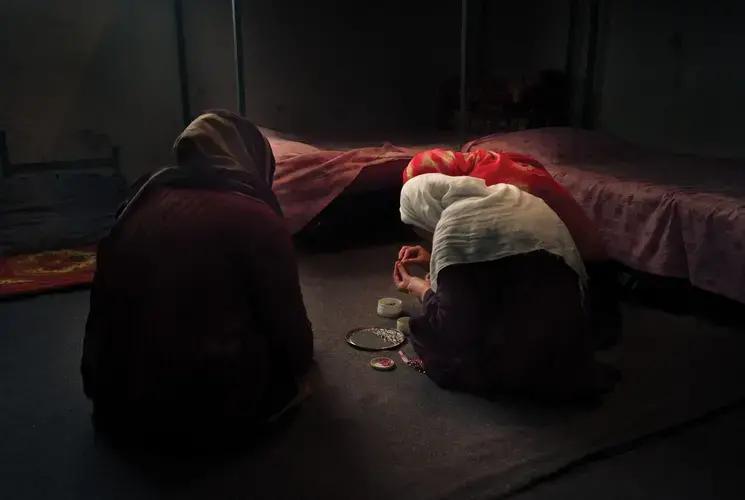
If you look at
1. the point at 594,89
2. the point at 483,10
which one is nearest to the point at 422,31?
the point at 483,10

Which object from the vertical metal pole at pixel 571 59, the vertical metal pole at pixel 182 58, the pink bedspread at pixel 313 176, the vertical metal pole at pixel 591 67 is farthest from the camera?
the vertical metal pole at pixel 571 59

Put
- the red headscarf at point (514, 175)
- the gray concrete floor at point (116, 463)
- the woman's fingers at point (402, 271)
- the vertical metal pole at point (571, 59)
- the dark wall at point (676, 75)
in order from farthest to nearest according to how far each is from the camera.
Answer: the vertical metal pole at point (571, 59) < the dark wall at point (676, 75) < the woman's fingers at point (402, 271) < the red headscarf at point (514, 175) < the gray concrete floor at point (116, 463)

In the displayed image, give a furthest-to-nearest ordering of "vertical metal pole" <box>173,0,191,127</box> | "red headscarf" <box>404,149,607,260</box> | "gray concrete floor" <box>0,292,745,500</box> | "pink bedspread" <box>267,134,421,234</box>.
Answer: "vertical metal pole" <box>173,0,191,127</box>
"pink bedspread" <box>267,134,421,234</box>
"red headscarf" <box>404,149,607,260</box>
"gray concrete floor" <box>0,292,745,500</box>

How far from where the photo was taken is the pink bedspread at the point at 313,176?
282cm

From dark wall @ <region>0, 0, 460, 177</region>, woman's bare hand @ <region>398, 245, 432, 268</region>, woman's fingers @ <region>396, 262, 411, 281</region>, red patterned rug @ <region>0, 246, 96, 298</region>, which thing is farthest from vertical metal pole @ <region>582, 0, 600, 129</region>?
red patterned rug @ <region>0, 246, 96, 298</region>

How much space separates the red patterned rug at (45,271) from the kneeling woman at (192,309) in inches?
43.3

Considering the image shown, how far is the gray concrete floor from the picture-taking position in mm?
1315

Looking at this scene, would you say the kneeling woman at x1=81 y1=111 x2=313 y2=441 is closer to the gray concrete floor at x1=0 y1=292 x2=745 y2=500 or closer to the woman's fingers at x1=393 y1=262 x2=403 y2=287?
the gray concrete floor at x1=0 y1=292 x2=745 y2=500

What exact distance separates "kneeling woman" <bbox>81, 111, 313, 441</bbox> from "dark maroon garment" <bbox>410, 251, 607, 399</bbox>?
15.6 inches

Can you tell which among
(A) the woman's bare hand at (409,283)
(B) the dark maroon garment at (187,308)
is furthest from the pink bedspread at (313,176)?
(B) the dark maroon garment at (187,308)

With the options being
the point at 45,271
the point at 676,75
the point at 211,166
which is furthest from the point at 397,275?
the point at 676,75

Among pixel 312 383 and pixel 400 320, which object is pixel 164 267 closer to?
pixel 312 383

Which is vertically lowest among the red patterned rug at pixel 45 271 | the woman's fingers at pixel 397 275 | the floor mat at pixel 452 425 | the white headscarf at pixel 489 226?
the floor mat at pixel 452 425

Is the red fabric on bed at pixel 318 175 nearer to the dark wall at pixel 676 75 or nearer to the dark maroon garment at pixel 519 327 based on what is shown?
the dark maroon garment at pixel 519 327
